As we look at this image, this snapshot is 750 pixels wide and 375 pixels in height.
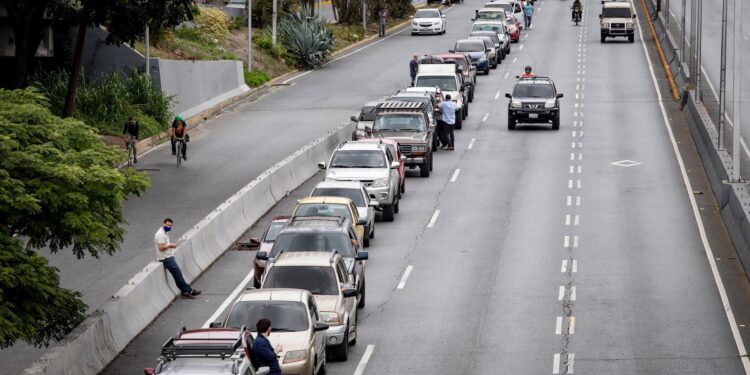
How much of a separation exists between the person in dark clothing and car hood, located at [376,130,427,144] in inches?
940

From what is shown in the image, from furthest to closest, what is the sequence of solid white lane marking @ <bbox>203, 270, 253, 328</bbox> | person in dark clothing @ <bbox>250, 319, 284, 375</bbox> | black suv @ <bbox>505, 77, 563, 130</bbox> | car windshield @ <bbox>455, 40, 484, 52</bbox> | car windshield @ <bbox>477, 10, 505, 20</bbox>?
car windshield @ <bbox>477, 10, 505, 20</bbox>
car windshield @ <bbox>455, 40, 484, 52</bbox>
black suv @ <bbox>505, 77, 563, 130</bbox>
solid white lane marking @ <bbox>203, 270, 253, 328</bbox>
person in dark clothing @ <bbox>250, 319, 284, 375</bbox>

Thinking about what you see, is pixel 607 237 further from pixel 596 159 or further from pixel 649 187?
pixel 596 159

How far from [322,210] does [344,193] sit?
2835mm

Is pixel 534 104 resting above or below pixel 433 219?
above

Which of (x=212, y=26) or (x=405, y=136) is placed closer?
(x=405, y=136)

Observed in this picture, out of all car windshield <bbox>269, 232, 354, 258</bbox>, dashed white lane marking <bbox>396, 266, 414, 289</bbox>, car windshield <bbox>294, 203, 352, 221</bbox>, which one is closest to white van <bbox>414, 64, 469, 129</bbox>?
car windshield <bbox>294, 203, 352, 221</bbox>

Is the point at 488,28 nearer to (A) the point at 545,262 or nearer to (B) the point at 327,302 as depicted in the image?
(A) the point at 545,262

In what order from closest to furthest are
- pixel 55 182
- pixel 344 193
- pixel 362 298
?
pixel 55 182, pixel 362 298, pixel 344 193

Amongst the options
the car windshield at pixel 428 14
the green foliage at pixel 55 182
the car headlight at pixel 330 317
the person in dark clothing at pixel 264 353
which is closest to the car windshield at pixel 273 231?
the green foliage at pixel 55 182

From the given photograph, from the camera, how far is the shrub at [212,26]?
222 ft

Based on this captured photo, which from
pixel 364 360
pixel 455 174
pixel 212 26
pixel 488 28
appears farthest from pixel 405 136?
pixel 488 28

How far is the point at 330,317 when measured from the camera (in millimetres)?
22312

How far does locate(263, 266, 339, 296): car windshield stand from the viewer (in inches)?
914

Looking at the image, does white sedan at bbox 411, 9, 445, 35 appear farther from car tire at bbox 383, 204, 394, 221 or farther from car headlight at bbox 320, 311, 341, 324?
car headlight at bbox 320, 311, 341, 324
